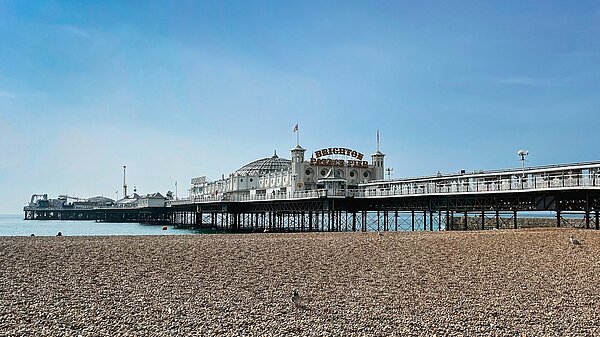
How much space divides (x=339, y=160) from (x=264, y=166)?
20226 mm

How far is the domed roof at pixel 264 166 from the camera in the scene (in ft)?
253

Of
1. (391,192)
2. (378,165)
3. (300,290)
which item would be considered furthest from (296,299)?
(378,165)

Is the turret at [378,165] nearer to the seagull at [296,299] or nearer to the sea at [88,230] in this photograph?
the sea at [88,230]

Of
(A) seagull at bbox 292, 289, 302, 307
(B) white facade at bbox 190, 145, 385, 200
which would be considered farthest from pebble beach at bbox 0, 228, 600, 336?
(B) white facade at bbox 190, 145, 385, 200

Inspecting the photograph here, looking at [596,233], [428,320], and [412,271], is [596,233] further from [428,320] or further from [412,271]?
[428,320]

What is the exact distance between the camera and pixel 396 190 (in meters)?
43.5

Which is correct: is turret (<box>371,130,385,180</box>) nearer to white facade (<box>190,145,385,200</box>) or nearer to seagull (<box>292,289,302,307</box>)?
white facade (<box>190,145,385,200</box>)

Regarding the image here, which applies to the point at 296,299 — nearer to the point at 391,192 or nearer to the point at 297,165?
the point at 391,192

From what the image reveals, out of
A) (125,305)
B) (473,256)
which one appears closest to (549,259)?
(473,256)

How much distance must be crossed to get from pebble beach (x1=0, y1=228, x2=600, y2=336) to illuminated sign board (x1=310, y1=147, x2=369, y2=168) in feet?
128

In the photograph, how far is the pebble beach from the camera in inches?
399

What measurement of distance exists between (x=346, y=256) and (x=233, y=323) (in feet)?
28.9

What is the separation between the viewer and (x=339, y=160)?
60406 mm

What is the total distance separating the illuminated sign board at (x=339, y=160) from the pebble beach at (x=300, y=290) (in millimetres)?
39083
